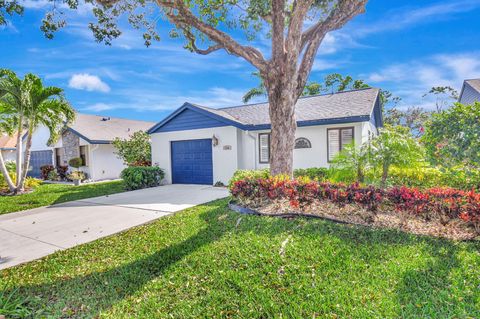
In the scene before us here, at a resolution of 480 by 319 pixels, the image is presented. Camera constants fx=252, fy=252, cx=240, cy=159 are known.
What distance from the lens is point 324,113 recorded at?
1146 cm

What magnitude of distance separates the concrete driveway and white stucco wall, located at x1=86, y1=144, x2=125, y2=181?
938cm

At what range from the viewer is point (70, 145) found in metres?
18.9

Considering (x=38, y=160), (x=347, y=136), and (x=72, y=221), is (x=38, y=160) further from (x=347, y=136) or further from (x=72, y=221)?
(x=347, y=136)

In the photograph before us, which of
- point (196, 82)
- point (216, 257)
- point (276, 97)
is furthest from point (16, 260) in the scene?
point (196, 82)

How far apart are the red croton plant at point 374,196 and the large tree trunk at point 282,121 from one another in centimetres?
99

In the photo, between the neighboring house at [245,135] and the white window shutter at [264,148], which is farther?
the white window shutter at [264,148]

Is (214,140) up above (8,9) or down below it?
below

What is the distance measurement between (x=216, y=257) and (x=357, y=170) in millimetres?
5037

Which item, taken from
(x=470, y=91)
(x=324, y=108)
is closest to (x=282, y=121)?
(x=324, y=108)

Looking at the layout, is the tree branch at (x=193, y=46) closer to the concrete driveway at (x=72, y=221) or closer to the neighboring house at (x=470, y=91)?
the concrete driveway at (x=72, y=221)

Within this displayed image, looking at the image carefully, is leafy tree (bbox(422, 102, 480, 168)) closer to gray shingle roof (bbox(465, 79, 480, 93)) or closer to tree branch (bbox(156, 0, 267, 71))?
tree branch (bbox(156, 0, 267, 71))

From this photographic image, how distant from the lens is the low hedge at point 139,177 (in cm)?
1259

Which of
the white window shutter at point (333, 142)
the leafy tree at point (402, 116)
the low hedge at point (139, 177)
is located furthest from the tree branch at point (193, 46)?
the leafy tree at point (402, 116)

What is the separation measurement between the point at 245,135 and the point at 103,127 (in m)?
13.3
